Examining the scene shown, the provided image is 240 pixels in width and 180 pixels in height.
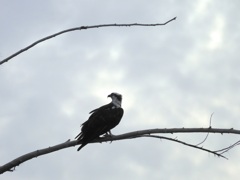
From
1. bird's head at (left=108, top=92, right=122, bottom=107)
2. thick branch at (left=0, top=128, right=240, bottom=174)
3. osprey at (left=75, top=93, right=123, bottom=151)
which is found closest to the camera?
thick branch at (left=0, top=128, right=240, bottom=174)

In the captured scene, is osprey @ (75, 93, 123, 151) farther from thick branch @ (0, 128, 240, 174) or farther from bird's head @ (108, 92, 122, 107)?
thick branch @ (0, 128, 240, 174)

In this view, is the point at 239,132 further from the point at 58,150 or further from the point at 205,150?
the point at 58,150

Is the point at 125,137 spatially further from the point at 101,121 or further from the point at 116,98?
the point at 116,98

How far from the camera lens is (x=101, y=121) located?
1013cm

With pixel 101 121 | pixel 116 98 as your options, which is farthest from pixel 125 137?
pixel 116 98

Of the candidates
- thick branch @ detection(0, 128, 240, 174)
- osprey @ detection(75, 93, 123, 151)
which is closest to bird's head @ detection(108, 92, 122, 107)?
osprey @ detection(75, 93, 123, 151)

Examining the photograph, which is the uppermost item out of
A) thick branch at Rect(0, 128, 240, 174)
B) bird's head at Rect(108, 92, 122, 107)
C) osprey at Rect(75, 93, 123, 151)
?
bird's head at Rect(108, 92, 122, 107)

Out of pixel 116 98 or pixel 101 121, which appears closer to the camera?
pixel 101 121

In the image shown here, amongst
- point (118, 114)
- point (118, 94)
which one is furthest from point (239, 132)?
point (118, 94)

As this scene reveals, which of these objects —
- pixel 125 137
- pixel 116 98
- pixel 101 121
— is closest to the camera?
pixel 125 137

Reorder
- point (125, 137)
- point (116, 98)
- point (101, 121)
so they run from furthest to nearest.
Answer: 1. point (116, 98)
2. point (101, 121)
3. point (125, 137)

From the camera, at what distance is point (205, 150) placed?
695cm

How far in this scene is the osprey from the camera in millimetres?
9284

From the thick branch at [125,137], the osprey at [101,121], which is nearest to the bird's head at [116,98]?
the osprey at [101,121]
